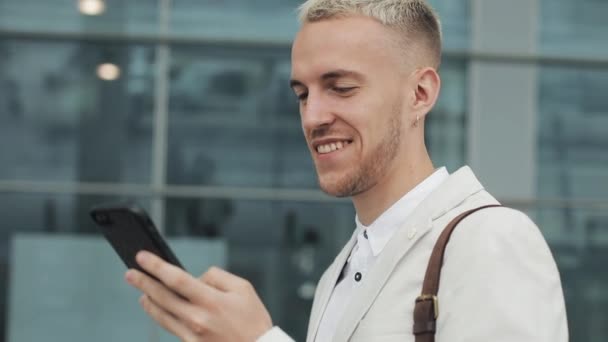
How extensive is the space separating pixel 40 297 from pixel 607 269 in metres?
4.30

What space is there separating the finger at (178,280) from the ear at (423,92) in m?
0.68

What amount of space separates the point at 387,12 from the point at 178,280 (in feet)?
2.55

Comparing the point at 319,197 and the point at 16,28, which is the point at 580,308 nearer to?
the point at 319,197

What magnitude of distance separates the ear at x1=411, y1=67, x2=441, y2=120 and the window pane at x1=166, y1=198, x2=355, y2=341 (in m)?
6.11

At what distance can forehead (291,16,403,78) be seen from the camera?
1.98 metres

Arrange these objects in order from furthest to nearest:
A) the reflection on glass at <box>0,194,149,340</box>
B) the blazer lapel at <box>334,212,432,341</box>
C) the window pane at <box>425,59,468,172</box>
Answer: the window pane at <box>425,59,468,172</box>, the reflection on glass at <box>0,194,149,340</box>, the blazer lapel at <box>334,212,432,341</box>

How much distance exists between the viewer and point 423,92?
210 centimetres

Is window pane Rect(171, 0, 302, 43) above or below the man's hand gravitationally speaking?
above

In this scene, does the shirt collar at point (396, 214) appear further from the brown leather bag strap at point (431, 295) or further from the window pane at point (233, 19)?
the window pane at point (233, 19)

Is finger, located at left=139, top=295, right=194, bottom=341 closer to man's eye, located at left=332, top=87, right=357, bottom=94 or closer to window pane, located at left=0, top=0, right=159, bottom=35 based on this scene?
man's eye, located at left=332, top=87, right=357, bottom=94

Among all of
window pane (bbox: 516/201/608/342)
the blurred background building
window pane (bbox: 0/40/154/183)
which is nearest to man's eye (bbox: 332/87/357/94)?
the blurred background building

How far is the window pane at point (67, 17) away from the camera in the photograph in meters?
8.23

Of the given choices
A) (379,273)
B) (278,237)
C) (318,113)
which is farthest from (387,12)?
(278,237)

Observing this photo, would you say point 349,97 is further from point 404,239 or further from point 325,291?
point 325,291
